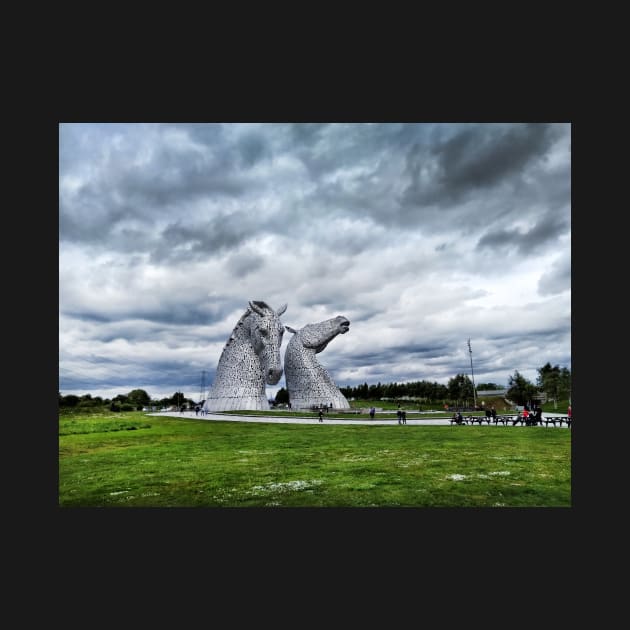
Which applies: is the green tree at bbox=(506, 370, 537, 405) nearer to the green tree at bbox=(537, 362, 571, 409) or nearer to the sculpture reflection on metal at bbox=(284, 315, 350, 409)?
the green tree at bbox=(537, 362, 571, 409)

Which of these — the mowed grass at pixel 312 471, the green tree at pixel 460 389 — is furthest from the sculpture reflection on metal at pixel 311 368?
the green tree at pixel 460 389

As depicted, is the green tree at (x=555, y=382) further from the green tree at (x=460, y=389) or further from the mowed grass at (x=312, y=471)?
the mowed grass at (x=312, y=471)

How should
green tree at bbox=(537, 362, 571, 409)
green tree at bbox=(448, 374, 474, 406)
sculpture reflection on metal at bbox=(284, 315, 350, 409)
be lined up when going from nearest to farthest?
1. sculpture reflection on metal at bbox=(284, 315, 350, 409)
2. green tree at bbox=(537, 362, 571, 409)
3. green tree at bbox=(448, 374, 474, 406)

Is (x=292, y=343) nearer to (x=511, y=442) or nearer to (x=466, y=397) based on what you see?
(x=511, y=442)

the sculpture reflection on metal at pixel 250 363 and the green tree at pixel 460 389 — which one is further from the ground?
the sculpture reflection on metal at pixel 250 363

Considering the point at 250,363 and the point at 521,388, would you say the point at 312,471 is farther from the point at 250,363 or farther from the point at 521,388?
the point at 521,388

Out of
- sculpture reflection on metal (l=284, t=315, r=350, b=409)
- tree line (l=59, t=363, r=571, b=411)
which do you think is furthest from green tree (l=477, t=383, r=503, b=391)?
sculpture reflection on metal (l=284, t=315, r=350, b=409)
